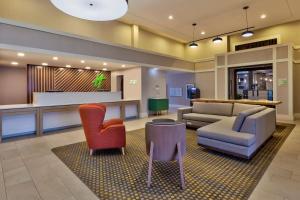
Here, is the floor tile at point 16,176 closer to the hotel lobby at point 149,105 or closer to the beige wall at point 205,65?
the hotel lobby at point 149,105

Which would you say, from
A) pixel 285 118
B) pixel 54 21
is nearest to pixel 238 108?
pixel 285 118

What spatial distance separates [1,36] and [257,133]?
626 cm

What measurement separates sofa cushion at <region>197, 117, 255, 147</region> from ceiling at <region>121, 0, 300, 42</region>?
5493mm

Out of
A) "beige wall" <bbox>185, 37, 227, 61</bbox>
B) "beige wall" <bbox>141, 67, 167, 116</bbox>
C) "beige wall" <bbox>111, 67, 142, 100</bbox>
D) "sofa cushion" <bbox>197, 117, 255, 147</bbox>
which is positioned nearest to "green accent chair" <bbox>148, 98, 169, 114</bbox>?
"beige wall" <bbox>141, 67, 167, 116</bbox>

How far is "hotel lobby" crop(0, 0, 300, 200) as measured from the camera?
2367mm

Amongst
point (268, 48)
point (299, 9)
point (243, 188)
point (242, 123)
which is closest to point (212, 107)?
point (242, 123)

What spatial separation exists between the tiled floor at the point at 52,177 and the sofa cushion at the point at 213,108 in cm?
173

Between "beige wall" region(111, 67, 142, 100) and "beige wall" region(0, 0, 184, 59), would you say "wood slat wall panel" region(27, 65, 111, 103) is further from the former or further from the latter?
"beige wall" region(0, 0, 184, 59)

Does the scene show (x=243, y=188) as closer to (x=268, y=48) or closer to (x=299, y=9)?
(x=268, y=48)

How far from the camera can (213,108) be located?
18.4ft

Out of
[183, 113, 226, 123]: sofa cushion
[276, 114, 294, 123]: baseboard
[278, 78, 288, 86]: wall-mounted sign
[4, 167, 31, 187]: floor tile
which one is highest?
[278, 78, 288, 86]: wall-mounted sign

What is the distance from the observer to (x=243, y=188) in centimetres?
224

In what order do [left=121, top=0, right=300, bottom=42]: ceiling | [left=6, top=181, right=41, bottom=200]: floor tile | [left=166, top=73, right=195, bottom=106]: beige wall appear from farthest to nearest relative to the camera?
[left=166, top=73, right=195, bottom=106]: beige wall
[left=121, top=0, right=300, bottom=42]: ceiling
[left=6, top=181, right=41, bottom=200]: floor tile

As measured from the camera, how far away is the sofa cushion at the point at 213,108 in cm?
533
